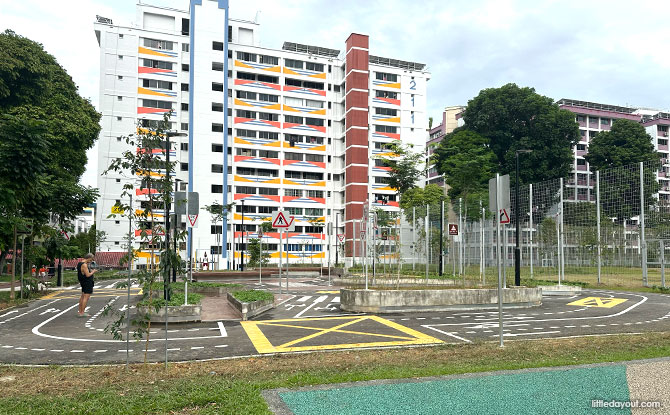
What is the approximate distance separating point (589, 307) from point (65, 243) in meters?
24.5

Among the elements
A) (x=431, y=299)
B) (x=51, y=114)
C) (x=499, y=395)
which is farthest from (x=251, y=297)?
(x=51, y=114)

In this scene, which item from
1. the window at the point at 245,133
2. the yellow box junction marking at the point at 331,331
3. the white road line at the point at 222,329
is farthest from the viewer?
the window at the point at 245,133

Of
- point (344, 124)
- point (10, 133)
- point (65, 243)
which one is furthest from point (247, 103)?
point (10, 133)

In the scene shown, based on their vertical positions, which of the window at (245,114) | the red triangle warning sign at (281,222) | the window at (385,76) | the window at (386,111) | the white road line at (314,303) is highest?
the window at (385,76)

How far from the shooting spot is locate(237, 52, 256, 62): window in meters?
69.6

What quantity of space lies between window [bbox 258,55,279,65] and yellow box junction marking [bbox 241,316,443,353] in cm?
6170

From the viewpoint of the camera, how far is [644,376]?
6602 millimetres

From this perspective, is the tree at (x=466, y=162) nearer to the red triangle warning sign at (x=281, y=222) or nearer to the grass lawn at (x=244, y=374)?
the red triangle warning sign at (x=281, y=222)

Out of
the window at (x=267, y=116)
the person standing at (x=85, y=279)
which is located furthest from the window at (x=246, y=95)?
the person standing at (x=85, y=279)

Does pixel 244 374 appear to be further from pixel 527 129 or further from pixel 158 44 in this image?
pixel 527 129

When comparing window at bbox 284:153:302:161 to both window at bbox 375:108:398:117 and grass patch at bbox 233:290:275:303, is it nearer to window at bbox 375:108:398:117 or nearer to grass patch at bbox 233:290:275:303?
window at bbox 375:108:398:117

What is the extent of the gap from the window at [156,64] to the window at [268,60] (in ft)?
41.3

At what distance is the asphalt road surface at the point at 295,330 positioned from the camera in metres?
9.90

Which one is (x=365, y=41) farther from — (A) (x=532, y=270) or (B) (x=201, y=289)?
(B) (x=201, y=289)
